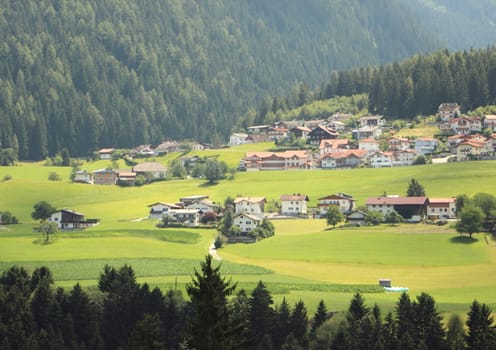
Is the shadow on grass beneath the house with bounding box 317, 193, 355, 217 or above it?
beneath

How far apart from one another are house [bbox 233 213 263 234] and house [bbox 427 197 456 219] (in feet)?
56.1

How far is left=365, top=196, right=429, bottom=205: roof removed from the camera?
91.5 m

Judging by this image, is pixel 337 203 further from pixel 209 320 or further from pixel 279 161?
pixel 209 320

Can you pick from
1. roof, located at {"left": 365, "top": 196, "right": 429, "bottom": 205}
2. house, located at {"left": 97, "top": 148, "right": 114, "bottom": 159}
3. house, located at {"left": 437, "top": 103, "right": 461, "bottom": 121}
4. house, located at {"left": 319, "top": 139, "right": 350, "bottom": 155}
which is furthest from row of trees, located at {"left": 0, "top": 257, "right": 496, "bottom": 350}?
house, located at {"left": 97, "top": 148, "right": 114, "bottom": 159}

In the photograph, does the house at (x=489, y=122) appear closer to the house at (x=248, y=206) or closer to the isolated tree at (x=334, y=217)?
the house at (x=248, y=206)

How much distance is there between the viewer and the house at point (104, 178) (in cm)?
13238

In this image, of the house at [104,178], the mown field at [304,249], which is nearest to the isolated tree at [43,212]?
the mown field at [304,249]

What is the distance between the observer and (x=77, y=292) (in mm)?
55625

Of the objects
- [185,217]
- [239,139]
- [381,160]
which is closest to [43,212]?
[185,217]

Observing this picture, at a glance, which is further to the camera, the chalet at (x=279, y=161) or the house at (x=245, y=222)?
the chalet at (x=279, y=161)

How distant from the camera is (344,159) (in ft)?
424

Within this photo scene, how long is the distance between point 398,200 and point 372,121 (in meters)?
57.7

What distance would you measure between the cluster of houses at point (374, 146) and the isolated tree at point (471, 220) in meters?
40.9

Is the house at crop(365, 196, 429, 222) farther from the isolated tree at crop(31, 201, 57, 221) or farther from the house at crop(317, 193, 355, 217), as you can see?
the isolated tree at crop(31, 201, 57, 221)
